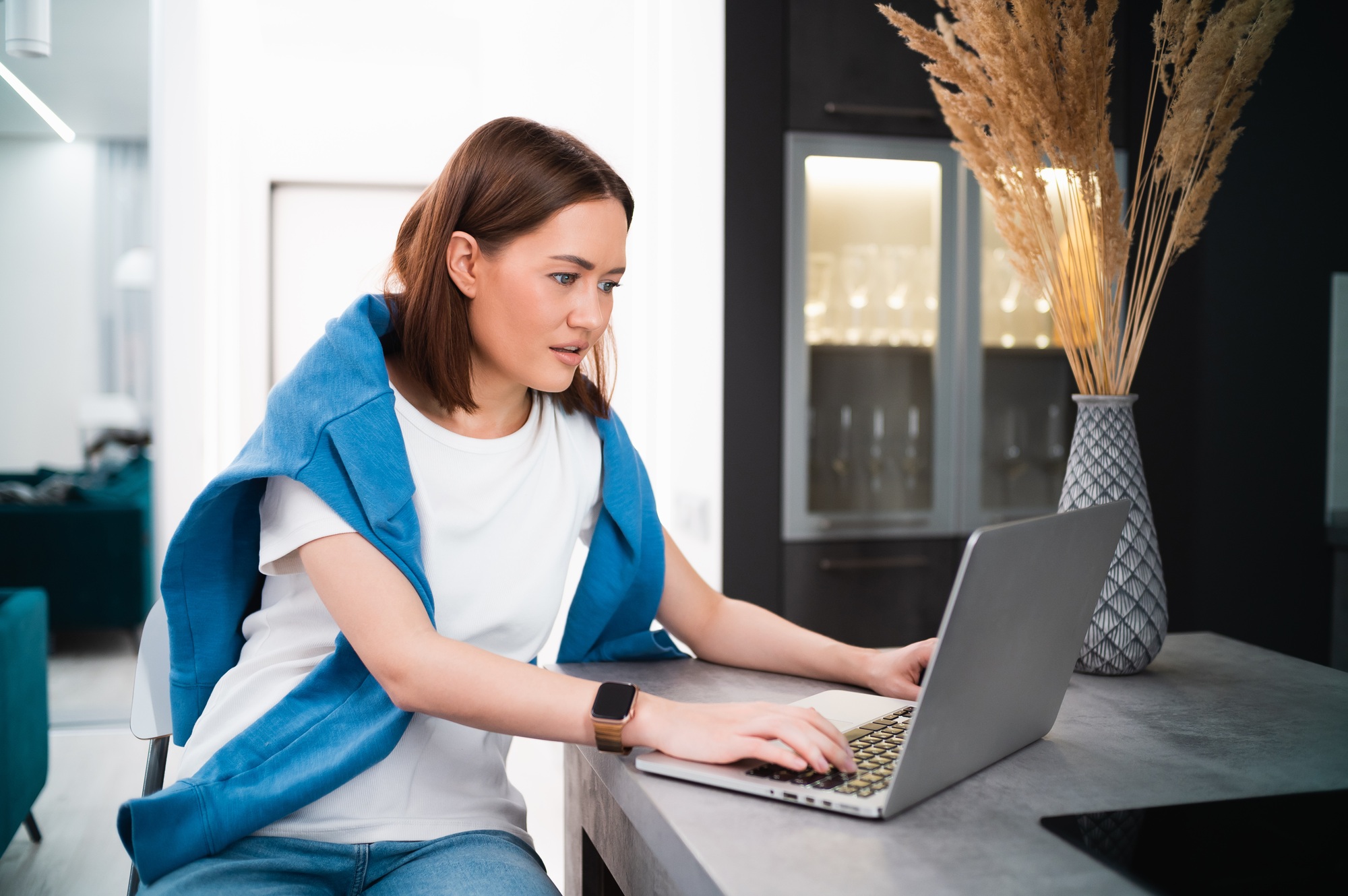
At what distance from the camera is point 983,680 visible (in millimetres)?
807

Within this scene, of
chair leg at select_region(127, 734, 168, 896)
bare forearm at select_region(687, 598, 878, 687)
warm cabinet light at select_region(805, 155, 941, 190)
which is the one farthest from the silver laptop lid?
warm cabinet light at select_region(805, 155, 941, 190)

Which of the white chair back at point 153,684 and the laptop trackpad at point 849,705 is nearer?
the laptop trackpad at point 849,705

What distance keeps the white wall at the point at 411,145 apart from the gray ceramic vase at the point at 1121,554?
4.64 ft

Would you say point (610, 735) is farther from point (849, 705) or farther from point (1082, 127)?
point (1082, 127)

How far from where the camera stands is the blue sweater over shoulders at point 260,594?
1.00 meters

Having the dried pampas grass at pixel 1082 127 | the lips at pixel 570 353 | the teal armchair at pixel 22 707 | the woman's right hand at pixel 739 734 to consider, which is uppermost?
the dried pampas grass at pixel 1082 127

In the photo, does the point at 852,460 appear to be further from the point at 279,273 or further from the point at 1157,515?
the point at 279,273

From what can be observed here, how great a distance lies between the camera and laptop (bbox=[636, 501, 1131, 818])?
2.43 feet

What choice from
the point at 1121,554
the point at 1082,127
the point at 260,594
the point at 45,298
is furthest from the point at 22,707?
the point at 1082,127

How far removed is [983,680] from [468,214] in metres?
0.79

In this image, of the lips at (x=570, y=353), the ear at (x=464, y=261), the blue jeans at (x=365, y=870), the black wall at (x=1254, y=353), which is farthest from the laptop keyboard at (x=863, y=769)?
the black wall at (x=1254, y=353)

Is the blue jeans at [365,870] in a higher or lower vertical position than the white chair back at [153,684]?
lower

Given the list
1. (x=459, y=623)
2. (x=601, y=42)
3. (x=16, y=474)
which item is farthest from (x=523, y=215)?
(x=16, y=474)

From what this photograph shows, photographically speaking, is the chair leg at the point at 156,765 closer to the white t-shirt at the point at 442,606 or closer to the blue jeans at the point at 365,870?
the white t-shirt at the point at 442,606
